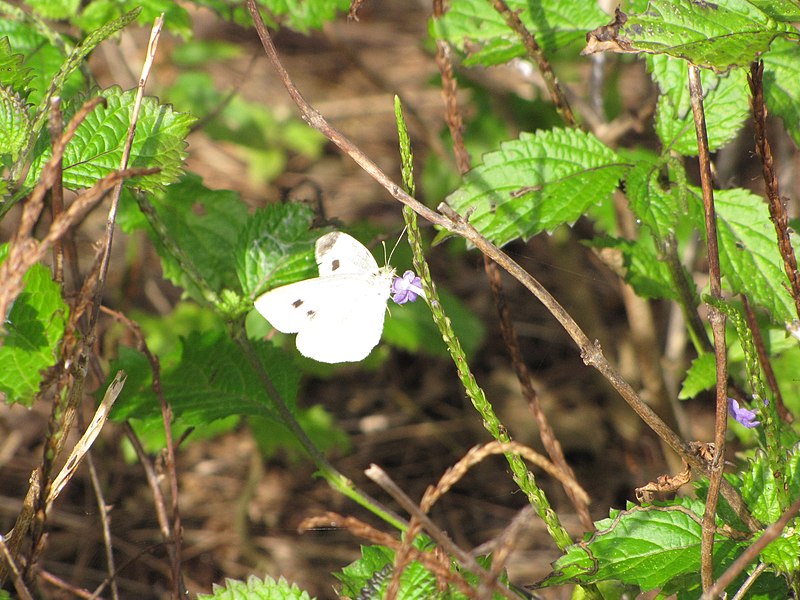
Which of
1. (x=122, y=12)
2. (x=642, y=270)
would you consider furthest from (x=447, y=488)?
(x=122, y=12)

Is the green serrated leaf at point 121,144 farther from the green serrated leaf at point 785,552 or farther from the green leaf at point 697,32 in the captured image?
the green serrated leaf at point 785,552

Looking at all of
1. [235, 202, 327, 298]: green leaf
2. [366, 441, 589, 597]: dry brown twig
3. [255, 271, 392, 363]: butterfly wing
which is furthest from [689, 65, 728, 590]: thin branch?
[235, 202, 327, 298]: green leaf

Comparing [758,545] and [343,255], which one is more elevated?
[343,255]

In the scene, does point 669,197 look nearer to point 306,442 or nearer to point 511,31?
point 511,31

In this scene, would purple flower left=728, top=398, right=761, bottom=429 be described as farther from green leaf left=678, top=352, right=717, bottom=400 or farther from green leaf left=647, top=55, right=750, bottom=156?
green leaf left=647, top=55, right=750, bottom=156

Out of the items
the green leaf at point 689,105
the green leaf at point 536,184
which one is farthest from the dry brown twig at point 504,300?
the green leaf at point 689,105

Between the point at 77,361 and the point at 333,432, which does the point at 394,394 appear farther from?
the point at 77,361

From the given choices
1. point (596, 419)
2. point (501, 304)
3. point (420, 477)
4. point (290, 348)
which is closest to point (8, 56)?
point (501, 304)
